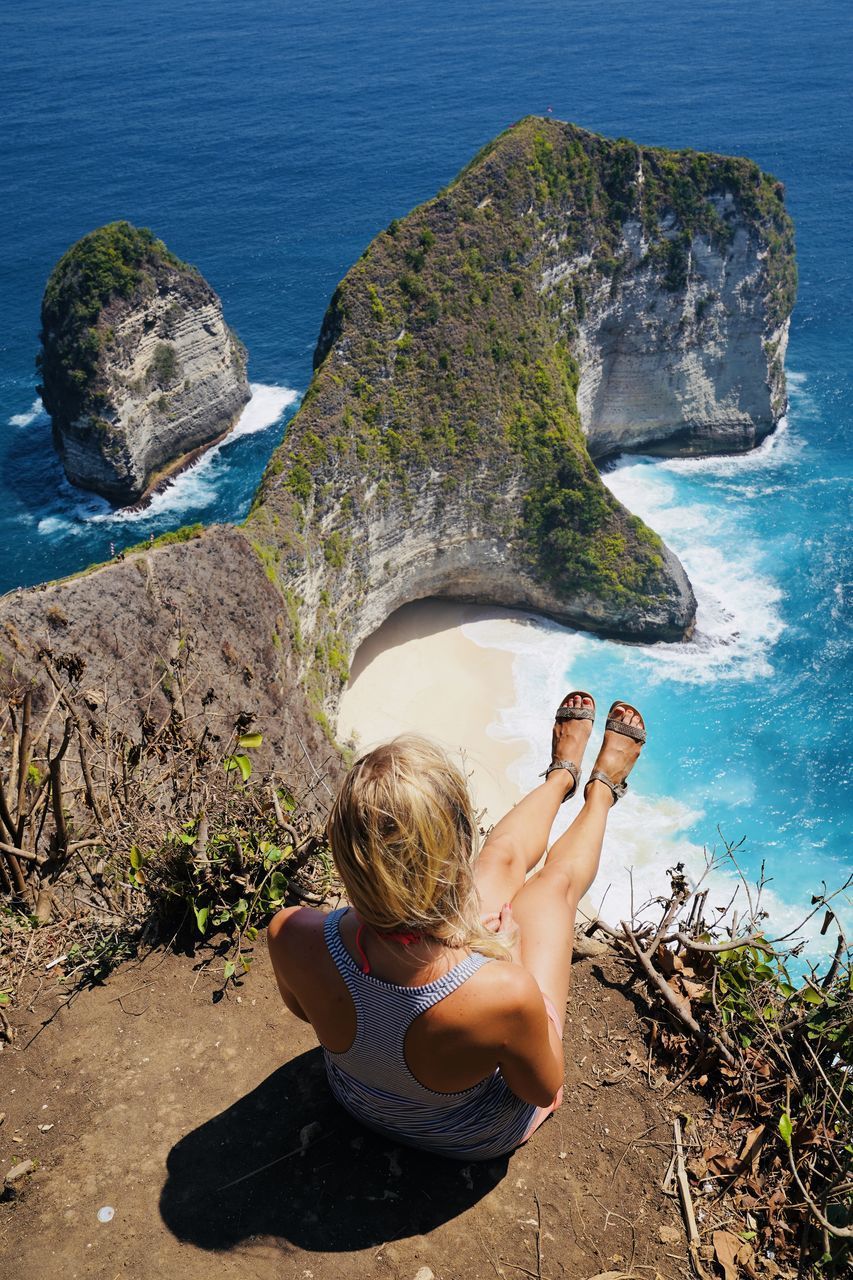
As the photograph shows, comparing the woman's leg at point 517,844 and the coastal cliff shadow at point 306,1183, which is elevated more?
the woman's leg at point 517,844

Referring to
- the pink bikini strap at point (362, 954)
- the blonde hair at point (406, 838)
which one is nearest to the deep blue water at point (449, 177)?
the pink bikini strap at point (362, 954)

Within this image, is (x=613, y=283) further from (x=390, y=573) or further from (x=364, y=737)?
(x=364, y=737)

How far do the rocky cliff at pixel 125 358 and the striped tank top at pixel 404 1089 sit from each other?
46.6 meters

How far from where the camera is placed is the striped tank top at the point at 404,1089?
3.96m

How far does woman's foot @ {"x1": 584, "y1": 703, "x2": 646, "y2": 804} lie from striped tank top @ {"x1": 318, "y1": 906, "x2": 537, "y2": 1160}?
241cm

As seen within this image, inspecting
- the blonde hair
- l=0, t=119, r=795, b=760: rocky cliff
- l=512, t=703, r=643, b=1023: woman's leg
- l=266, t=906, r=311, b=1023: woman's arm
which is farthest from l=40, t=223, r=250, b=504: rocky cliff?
the blonde hair

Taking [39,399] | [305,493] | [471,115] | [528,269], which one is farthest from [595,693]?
[471,115]

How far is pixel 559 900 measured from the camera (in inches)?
205

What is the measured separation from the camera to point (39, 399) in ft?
194

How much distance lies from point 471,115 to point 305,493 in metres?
76.0

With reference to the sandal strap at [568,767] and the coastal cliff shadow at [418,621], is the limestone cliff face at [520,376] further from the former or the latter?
the sandal strap at [568,767]

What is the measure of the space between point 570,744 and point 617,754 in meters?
0.36

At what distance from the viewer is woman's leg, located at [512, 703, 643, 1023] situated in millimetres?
4809

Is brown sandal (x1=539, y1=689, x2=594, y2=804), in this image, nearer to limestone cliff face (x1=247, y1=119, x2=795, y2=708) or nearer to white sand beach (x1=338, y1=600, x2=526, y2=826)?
limestone cliff face (x1=247, y1=119, x2=795, y2=708)
